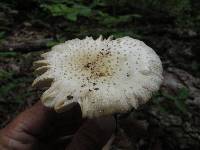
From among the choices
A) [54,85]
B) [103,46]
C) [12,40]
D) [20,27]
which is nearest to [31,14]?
[20,27]

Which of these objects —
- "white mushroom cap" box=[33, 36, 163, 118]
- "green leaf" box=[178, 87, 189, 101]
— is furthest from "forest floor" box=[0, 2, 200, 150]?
"white mushroom cap" box=[33, 36, 163, 118]

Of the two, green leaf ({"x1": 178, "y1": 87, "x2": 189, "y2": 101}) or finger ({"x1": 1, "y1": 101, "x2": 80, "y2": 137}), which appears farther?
green leaf ({"x1": 178, "y1": 87, "x2": 189, "y2": 101})

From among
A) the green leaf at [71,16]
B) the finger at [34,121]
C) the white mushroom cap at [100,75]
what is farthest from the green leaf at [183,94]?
the green leaf at [71,16]

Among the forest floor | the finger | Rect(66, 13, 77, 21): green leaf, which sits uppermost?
Rect(66, 13, 77, 21): green leaf

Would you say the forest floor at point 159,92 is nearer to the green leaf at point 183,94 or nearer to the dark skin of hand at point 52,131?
the green leaf at point 183,94

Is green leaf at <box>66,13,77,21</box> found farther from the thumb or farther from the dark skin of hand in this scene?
the thumb

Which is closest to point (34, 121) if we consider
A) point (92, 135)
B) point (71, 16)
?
point (92, 135)

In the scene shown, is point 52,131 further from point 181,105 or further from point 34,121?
point 181,105
